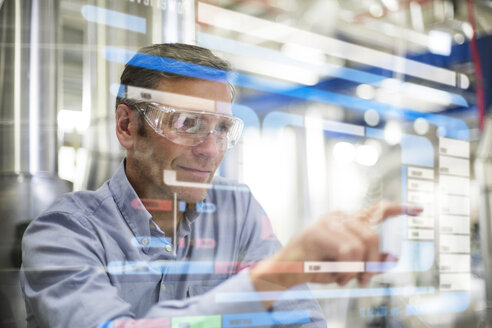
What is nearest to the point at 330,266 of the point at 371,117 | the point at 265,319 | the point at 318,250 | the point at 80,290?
the point at 318,250

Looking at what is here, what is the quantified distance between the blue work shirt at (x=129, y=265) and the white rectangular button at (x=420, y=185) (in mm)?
665

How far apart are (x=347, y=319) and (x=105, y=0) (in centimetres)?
103

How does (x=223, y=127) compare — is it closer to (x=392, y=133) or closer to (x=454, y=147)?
(x=392, y=133)

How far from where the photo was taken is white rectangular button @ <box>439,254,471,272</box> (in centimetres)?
177

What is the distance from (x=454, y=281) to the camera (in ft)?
5.96

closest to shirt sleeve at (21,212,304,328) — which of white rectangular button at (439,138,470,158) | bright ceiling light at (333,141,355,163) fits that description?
bright ceiling light at (333,141,355,163)

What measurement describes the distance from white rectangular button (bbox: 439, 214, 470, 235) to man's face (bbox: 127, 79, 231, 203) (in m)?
1.06

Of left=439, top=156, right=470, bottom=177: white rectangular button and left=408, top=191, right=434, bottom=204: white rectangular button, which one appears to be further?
left=439, top=156, right=470, bottom=177: white rectangular button

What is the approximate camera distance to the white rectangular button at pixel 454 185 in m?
1.78

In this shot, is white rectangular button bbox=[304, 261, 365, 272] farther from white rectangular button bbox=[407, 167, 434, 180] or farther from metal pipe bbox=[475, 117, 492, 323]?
metal pipe bbox=[475, 117, 492, 323]

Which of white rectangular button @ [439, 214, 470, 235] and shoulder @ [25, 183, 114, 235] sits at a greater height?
shoulder @ [25, 183, 114, 235]

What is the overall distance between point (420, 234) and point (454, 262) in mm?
315

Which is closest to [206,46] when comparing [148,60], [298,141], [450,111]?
[148,60]

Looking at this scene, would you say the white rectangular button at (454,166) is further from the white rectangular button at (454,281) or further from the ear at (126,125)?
the ear at (126,125)
